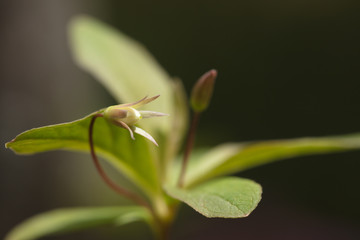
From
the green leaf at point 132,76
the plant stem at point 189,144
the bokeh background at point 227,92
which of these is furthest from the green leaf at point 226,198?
the bokeh background at point 227,92

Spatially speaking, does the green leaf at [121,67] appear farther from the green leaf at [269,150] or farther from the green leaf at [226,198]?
the green leaf at [226,198]

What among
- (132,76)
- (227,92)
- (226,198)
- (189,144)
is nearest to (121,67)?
(132,76)

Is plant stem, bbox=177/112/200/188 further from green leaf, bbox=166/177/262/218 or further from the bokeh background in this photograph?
the bokeh background

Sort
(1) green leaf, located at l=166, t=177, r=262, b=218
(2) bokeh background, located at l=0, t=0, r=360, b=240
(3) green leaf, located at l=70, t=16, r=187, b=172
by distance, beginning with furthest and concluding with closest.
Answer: (2) bokeh background, located at l=0, t=0, r=360, b=240, (3) green leaf, located at l=70, t=16, r=187, b=172, (1) green leaf, located at l=166, t=177, r=262, b=218

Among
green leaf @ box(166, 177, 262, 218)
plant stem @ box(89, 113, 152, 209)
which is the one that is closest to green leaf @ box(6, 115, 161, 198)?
plant stem @ box(89, 113, 152, 209)

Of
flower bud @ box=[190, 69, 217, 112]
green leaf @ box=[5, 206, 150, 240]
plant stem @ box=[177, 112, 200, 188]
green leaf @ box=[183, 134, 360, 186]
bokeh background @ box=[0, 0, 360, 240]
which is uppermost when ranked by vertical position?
flower bud @ box=[190, 69, 217, 112]

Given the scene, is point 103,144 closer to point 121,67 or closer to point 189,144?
point 189,144
